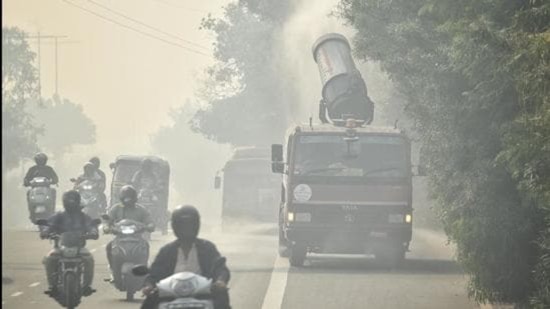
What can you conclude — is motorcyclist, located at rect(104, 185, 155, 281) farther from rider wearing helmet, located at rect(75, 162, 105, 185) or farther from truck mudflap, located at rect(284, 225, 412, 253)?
rider wearing helmet, located at rect(75, 162, 105, 185)

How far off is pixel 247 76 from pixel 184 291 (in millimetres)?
61806

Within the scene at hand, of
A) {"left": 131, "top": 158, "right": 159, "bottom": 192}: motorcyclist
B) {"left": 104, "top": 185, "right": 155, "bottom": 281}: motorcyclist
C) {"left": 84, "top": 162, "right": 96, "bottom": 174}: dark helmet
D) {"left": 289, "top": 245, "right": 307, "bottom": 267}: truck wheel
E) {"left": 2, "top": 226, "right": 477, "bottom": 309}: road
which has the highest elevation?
{"left": 84, "top": 162, "right": 96, "bottom": 174}: dark helmet

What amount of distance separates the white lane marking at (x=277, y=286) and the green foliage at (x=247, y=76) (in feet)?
133

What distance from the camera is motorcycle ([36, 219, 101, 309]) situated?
15.0 metres

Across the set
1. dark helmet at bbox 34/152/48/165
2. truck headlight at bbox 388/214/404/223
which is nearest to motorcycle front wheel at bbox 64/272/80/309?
truck headlight at bbox 388/214/404/223

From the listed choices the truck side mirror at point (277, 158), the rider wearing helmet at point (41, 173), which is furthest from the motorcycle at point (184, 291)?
the rider wearing helmet at point (41, 173)

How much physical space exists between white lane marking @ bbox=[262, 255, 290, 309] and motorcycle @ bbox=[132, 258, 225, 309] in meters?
8.09

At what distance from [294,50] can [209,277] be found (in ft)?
181

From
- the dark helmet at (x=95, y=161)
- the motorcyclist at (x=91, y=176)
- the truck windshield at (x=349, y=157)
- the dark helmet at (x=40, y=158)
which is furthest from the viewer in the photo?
the dark helmet at (x=95, y=161)

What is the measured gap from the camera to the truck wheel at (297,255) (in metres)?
24.2

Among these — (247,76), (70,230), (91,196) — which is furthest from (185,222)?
(247,76)

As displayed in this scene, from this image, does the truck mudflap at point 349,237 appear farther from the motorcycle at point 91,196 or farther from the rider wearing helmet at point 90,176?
the rider wearing helmet at point 90,176

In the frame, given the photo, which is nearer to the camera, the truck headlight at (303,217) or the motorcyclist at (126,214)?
the motorcyclist at (126,214)

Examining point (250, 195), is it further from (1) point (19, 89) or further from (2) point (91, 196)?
(1) point (19, 89)
